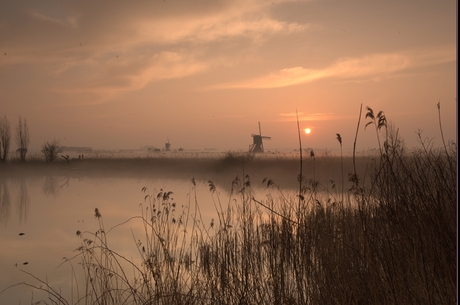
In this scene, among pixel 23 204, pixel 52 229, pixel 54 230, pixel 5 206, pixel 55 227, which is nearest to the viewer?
pixel 54 230

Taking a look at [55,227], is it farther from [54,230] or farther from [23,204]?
[23,204]

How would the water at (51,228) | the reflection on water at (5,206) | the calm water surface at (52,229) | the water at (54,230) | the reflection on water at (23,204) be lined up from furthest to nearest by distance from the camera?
1. the reflection on water at (23,204)
2. the reflection on water at (5,206)
3. the water at (51,228)
4. the calm water surface at (52,229)
5. the water at (54,230)

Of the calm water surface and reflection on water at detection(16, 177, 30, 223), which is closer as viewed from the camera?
the calm water surface

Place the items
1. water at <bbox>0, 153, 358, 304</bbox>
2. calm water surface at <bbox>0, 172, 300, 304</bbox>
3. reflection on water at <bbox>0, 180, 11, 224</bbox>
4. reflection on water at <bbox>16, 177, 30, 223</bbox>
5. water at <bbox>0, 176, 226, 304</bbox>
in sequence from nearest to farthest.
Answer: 1. water at <bbox>0, 153, 358, 304</bbox>
2. calm water surface at <bbox>0, 172, 300, 304</bbox>
3. water at <bbox>0, 176, 226, 304</bbox>
4. reflection on water at <bbox>0, 180, 11, 224</bbox>
5. reflection on water at <bbox>16, 177, 30, 223</bbox>

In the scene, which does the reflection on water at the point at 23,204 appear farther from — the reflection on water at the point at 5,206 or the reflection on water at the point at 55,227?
the reflection on water at the point at 5,206

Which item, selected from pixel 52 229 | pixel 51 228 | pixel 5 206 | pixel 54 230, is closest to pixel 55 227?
pixel 51 228

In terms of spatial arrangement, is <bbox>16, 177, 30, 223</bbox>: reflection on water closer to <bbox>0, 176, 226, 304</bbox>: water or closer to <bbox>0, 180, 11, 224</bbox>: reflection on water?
<bbox>0, 176, 226, 304</bbox>: water

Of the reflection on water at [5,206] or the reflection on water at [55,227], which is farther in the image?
the reflection on water at [5,206]

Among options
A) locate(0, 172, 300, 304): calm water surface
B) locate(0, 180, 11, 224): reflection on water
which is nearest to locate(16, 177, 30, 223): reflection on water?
locate(0, 172, 300, 304): calm water surface

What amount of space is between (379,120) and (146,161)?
3362 cm

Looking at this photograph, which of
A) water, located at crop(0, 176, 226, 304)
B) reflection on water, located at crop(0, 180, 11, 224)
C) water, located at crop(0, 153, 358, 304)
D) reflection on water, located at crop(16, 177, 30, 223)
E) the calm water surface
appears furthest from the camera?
reflection on water, located at crop(16, 177, 30, 223)

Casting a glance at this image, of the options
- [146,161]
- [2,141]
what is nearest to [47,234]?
[146,161]

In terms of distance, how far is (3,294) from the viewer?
5.24m

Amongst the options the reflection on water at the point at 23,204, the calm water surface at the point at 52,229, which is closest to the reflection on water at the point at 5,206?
the calm water surface at the point at 52,229
